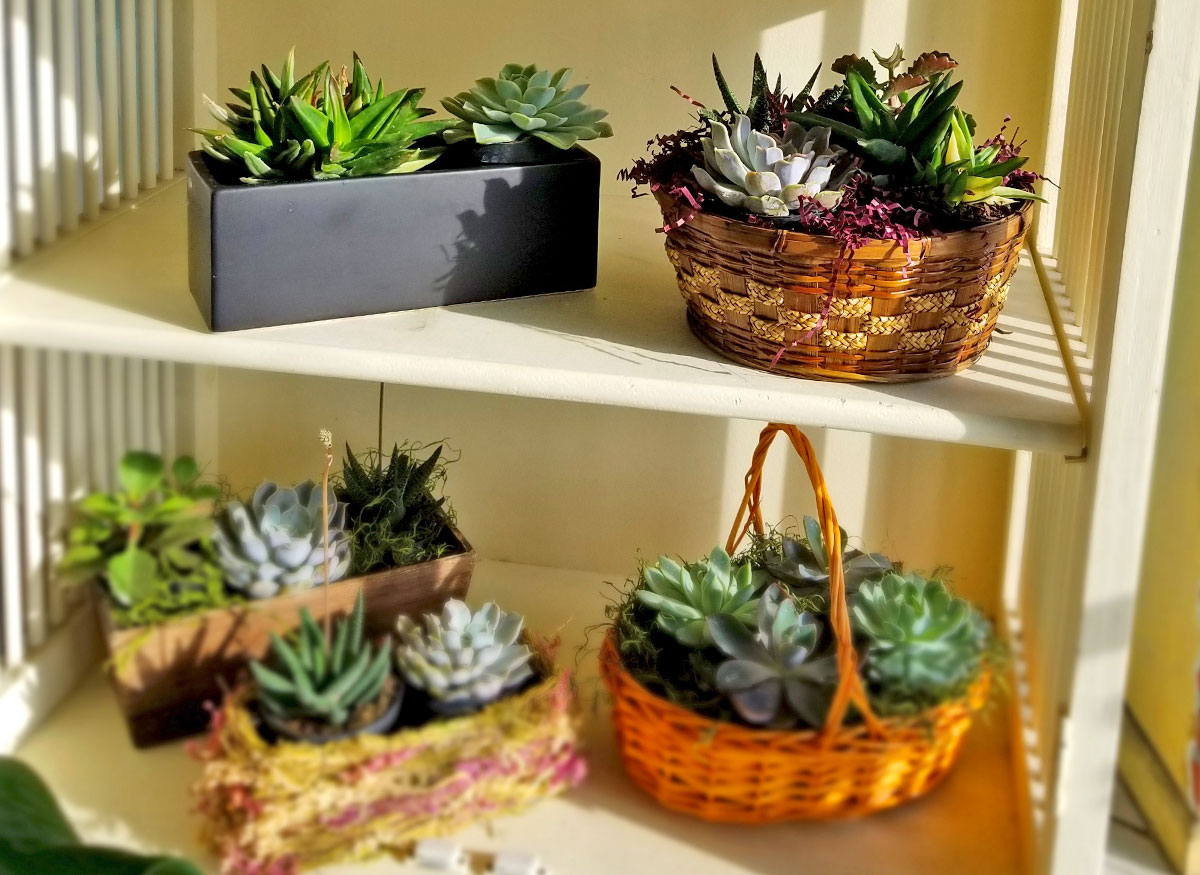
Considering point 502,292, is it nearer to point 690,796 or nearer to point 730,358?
point 730,358

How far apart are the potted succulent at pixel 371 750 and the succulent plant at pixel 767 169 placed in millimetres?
274

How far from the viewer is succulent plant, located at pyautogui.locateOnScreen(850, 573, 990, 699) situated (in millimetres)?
685

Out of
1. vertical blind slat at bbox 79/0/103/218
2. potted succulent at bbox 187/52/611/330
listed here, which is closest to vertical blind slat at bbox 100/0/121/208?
vertical blind slat at bbox 79/0/103/218

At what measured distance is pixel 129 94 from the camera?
0.80m

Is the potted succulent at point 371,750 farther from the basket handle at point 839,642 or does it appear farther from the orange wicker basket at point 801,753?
the basket handle at point 839,642

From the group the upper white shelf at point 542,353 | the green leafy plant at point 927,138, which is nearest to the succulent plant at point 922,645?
the upper white shelf at point 542,353

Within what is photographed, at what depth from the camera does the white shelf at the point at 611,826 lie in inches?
27.3

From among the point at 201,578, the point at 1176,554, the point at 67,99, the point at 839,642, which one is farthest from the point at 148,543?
the point at 1176,554

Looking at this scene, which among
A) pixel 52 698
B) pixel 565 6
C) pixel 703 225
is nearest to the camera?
pixel 703 225

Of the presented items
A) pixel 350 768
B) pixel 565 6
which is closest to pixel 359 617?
pixel 350 768

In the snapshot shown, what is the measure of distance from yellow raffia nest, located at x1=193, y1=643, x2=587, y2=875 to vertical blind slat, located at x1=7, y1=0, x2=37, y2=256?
284 millimetres

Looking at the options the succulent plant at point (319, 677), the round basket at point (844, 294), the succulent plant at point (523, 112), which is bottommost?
the succulent plant at point (319, 677)

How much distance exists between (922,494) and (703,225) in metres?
0.41

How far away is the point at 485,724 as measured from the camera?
68cm
